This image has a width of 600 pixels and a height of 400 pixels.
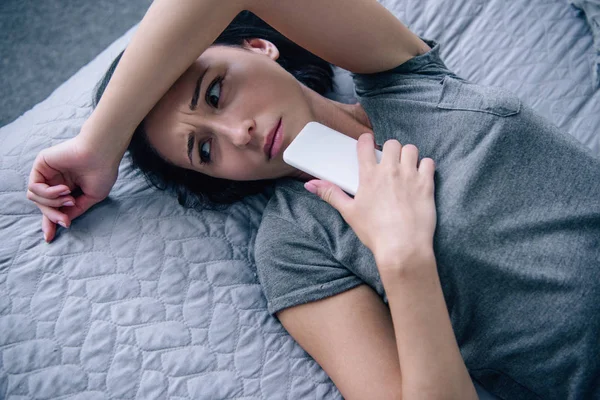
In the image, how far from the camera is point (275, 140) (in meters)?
0.74

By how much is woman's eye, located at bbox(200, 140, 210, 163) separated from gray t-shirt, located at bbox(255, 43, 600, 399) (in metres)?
0.18

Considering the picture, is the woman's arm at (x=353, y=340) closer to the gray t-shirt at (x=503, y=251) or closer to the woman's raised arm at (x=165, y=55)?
the gray t-shirt at (x=503, y=251)

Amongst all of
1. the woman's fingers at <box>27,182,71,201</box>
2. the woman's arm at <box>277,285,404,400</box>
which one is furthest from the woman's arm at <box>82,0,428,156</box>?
the woman's arm at <box>277,285,404,400</box>

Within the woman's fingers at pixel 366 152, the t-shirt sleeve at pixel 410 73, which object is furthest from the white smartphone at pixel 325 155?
the t-shirt sleeve at pixel 410 73

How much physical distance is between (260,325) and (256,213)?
230 millimetres

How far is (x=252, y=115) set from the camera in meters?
0.72

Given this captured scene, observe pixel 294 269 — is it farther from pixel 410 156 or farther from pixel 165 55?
pixel 165 55

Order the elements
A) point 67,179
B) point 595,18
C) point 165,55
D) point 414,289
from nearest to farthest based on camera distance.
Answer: point 414,289, point 165,55, point 67,179, point 595,18

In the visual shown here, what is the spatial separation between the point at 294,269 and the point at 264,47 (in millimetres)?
432

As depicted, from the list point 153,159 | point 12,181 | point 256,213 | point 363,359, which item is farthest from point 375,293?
point 12,181

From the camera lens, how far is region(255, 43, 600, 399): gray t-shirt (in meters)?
0.62

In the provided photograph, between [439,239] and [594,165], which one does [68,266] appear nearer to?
[439,239]

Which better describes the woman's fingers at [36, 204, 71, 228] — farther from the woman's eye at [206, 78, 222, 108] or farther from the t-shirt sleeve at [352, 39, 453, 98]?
the t-shirt sleeve at [352, 39, 453, 98]

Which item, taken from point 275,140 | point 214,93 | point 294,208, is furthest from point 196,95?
point 294,208
